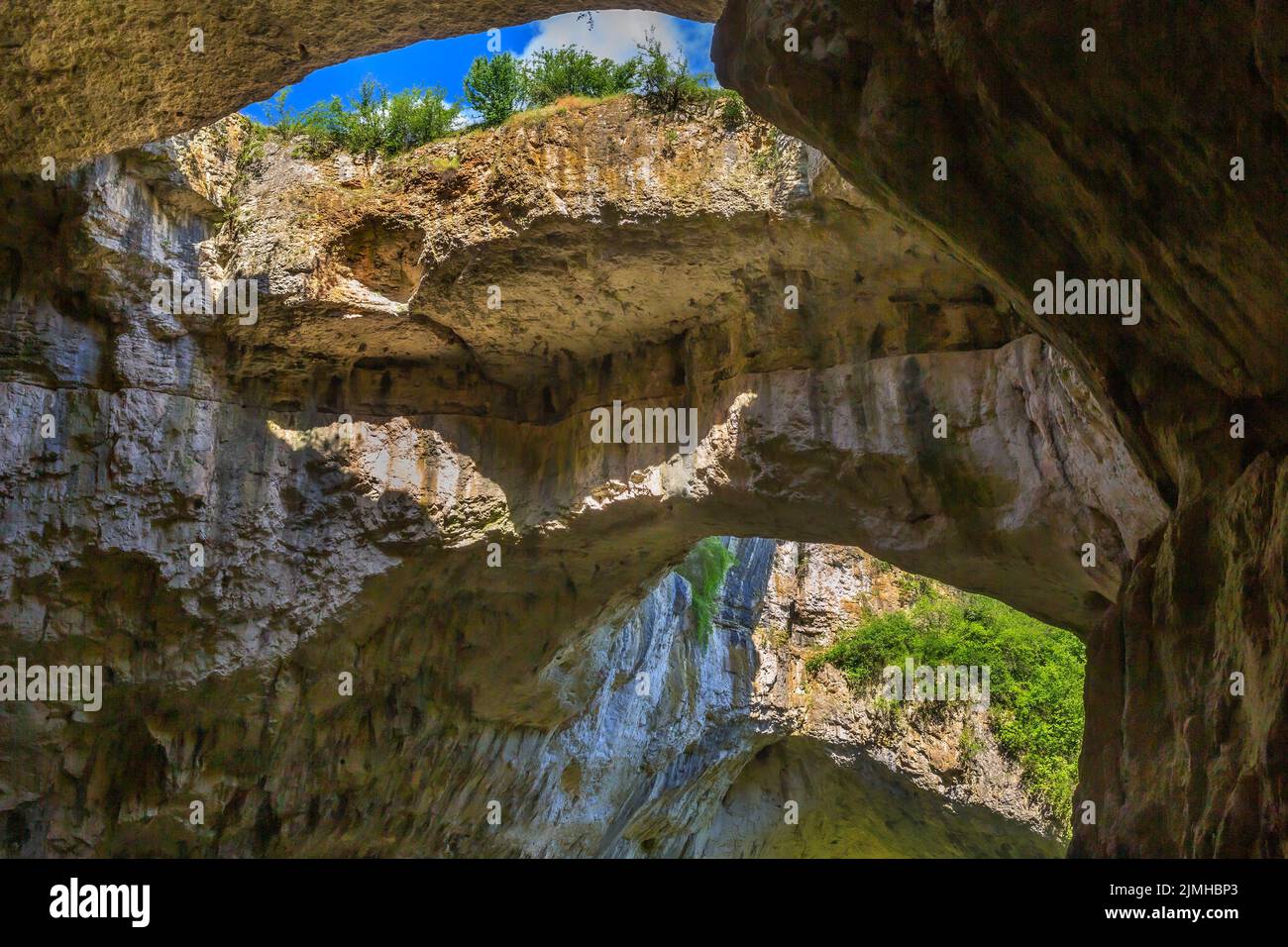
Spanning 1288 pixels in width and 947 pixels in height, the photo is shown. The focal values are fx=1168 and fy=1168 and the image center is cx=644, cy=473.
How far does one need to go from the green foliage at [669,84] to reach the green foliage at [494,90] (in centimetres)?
127

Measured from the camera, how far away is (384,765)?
1066 centimetres

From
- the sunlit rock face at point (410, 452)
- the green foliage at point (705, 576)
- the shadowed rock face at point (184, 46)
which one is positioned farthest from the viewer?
the green foliage at point (705, 576)

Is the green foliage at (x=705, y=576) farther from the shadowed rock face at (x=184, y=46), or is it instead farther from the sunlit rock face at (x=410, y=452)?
the shadowed rock face at (x=184, y=46)

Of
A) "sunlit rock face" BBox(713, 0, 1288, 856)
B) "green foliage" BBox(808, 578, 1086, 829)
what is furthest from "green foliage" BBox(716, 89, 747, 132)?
"green foliage" BBox(808, 578, 1086, 829)

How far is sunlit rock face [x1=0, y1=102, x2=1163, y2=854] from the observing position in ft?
27.3

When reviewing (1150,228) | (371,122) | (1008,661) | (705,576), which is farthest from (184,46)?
(1008,661)

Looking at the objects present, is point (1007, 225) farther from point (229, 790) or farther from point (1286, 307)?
point (229, 790)

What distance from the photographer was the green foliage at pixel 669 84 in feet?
28.2

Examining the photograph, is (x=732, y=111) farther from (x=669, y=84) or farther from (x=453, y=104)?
(x=453, y=104)

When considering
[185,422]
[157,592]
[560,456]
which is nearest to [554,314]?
[560,456]

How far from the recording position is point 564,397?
34.4 feet

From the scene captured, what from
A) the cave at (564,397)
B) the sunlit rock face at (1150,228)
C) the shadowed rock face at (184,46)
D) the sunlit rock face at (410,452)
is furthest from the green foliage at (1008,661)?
the shadowed rock face at (184,46)

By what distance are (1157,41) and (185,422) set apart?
7.76 metres

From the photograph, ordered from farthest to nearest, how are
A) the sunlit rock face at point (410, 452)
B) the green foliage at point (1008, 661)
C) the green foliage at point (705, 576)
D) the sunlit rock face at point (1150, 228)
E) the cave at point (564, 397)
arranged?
the green foliage at point (705, 576) → the green foliage at point (1008, 661) → the sunlit rock face at point (410, 452) → the cave at point (564, 397) → the sunlit rock face at point (1150, 228)
